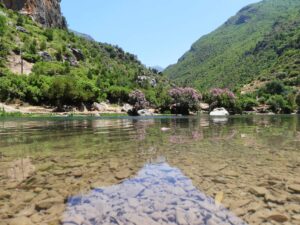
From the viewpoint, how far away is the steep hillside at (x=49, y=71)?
87.3 m

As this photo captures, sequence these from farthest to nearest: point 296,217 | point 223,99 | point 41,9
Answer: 1. point 41,9
2. point 223,99
3. point 296,217

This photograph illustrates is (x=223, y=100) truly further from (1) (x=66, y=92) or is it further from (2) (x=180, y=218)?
(2) (x=180, y=218)

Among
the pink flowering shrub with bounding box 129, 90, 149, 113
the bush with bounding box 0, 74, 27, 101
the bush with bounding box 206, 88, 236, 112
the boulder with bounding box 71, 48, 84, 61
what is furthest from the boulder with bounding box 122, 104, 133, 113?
the boulder with bounding box 71, 48, 84, 61

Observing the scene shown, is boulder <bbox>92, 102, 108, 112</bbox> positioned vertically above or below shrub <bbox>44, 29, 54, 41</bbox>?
below

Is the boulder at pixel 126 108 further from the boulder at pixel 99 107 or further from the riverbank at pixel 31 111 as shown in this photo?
the boulder at pixel 99 107

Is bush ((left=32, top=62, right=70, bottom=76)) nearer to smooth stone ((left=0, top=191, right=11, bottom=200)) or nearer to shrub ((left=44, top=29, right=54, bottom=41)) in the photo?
shrub ((left=44, top=29, right=54, bottom=41))

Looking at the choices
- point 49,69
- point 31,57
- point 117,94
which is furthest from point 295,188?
point 31,57

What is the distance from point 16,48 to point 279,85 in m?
119

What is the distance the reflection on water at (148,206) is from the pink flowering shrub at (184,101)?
285 feet

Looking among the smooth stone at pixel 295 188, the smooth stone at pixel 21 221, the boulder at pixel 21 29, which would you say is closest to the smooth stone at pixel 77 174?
the smooth stone at pixel 21 221

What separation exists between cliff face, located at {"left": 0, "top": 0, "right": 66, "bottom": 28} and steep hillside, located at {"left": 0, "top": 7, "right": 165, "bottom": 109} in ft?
28.3

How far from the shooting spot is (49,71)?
107438 mm

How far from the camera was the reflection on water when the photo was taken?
238 inches

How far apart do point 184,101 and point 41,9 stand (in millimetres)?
101888
